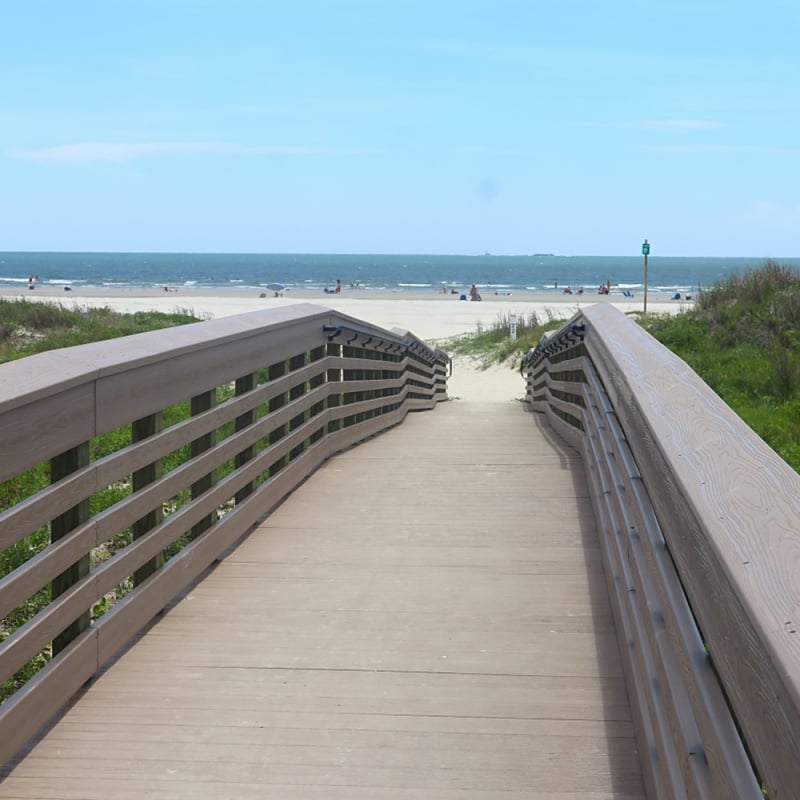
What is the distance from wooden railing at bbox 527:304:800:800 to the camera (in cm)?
179

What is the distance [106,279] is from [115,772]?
106 m

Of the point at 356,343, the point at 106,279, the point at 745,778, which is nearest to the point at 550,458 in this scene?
the point at 356,343

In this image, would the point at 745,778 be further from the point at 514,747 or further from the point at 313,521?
the point at 313,521

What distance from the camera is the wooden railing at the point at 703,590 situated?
179 centimetres

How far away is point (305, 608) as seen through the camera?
16.1ft

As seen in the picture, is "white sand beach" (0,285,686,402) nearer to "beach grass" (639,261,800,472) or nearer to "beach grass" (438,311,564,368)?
"beach grass" (438,311,564,368)

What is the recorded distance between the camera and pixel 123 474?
13.5ft

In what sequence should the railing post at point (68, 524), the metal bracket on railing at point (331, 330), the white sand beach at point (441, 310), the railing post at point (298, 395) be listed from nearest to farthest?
1. the railing post at point (68, 524)
2. the railing post at point (298, 395)
3. the metal bracket on railing at point (331, 330)
4. the white sand beach at point (441, 310)

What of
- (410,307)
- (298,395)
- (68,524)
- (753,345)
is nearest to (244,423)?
(298,395)

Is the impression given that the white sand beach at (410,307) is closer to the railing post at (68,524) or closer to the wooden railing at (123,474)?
the wooden railing at (123,474)

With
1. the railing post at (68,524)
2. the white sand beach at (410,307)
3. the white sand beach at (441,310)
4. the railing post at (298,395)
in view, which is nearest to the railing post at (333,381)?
the railing post at (298,395)

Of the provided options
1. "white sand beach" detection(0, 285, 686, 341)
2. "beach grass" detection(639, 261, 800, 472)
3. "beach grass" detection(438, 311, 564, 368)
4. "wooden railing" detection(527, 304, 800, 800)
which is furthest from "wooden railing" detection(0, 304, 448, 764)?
"white sand beach" detection(0, 285, 686, 341)

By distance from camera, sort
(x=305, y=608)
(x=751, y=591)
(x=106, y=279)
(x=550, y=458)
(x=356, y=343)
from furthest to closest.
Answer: (x=106, y=279), (x=356, y=343), (x=550, y=458), (x=305, y=608), (x=751, y=591)

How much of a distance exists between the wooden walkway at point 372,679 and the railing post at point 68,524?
0.24 meters
